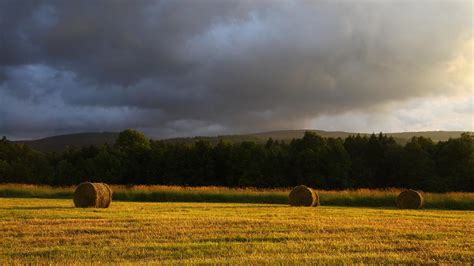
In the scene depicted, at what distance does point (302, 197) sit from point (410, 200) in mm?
7184

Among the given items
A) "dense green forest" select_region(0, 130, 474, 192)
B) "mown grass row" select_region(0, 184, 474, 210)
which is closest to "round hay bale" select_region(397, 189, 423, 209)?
"mown grass row" select_region(0, 184, 474, 210)

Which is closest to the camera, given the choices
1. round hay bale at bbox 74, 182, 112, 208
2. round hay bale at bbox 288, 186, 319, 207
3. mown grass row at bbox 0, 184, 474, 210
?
round hay bale at bbox 74, 182, 112, 208

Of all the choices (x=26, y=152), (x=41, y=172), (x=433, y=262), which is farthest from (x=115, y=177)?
(x=433, y=262)

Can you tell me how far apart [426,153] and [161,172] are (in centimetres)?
3607

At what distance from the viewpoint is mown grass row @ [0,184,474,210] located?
3469 centimetres

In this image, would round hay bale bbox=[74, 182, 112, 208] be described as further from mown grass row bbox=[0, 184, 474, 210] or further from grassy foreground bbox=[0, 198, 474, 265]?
mown grass row bbox=[0, 184, 474, 210]

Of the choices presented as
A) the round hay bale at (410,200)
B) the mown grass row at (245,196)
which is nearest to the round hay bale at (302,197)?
the mown grass row at (245,196)

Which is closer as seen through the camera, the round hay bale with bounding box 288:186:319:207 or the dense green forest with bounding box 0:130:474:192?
the round hay bale with bounding box 288:186:319:207

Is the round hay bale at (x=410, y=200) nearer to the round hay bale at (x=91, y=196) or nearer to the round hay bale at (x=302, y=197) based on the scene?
the round hay bale at (x=302, y=197)

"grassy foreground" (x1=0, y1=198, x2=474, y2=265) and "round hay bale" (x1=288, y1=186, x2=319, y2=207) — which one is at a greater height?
"grassy foreground" (x1=0, y1=198, x2=474, y2=265)

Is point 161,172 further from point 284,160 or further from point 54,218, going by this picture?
point 54,218

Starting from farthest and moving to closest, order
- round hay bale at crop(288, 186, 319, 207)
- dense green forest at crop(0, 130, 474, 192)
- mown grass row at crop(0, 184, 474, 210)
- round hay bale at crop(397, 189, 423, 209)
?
dense green forest at crop(0, 130, 474, 192) → mown grass row at crop(0, 184, 474, 210) → round hay bale at crop(397, 189, 423, 209) → round hay bale at crop(288, 186, 319, 207)

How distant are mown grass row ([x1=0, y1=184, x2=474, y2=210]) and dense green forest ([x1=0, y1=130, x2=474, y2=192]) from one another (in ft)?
83.8

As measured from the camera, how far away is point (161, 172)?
2803 inches
